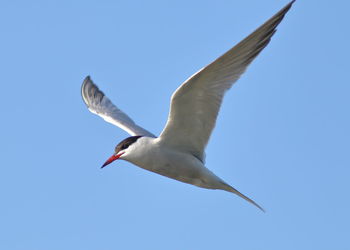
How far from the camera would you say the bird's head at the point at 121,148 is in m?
8.78

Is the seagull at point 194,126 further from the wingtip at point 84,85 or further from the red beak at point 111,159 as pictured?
the wingtip at point 84,85

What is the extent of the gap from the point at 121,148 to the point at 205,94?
5.13 ft

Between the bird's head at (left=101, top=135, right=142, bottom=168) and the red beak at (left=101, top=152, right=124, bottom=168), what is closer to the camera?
the bird's head at (left=101, top=135, right=142, bottom=168)

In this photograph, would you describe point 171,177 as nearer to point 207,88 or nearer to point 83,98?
point 207,88

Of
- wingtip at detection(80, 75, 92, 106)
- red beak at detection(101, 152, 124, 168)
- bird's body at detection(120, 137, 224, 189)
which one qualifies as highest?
wingtip at detection(80, 75, 92, 106)

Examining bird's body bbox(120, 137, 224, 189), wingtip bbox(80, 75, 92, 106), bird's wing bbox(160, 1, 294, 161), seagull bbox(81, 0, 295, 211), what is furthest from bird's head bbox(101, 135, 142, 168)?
wingtip bbox(80, 75, 92, 106)

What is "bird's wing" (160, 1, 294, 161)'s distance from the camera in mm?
7227

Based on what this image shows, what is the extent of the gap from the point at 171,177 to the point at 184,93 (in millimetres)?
1254

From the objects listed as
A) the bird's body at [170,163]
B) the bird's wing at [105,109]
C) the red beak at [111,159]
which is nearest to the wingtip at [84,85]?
the bird's wing at [105,109]

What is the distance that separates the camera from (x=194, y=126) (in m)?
8.39

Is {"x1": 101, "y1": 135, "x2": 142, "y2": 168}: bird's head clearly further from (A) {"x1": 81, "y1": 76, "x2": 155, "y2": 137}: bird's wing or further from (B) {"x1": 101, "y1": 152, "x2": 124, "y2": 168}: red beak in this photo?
(A) {"x1": 81, "y1": 76, "x2": 155, "y2": 137}: bird's wing

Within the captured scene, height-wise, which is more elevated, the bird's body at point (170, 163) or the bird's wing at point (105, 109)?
the bird's wing at point (105, 109)

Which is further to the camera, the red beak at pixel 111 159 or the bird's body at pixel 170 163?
the red beak at pixel 111 159

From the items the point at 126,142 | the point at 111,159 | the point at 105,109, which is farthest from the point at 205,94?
the point at 105,109
